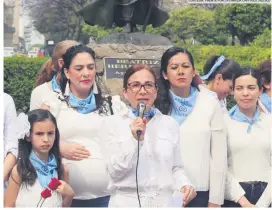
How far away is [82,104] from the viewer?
10.9ft

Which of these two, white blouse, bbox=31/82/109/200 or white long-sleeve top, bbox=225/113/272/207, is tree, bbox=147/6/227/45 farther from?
white blouse, bbox=31/82/109/200

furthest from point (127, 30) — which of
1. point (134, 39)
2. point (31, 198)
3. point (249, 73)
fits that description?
point (31, 198)

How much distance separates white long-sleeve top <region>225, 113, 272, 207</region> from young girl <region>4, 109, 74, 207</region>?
0.96 meters

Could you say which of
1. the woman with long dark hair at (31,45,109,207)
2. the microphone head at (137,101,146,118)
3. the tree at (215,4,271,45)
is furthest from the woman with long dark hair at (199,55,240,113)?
the tree at (215,4,271,45)

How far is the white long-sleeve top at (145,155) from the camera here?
304 centimetres

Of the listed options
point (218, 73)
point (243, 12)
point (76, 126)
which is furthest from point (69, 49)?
point (243, 12)

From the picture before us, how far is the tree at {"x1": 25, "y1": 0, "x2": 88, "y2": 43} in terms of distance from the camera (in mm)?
7114

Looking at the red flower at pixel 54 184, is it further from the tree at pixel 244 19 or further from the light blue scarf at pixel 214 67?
the tree at pixel 244 19

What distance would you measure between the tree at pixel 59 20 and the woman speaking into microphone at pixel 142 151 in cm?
353

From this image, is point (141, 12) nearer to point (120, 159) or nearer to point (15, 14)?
point (15, 14)

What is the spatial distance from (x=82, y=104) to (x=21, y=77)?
132cm

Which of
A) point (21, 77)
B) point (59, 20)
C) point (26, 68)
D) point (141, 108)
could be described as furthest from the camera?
point (59, 20)

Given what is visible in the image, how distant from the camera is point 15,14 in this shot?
14.1 ft

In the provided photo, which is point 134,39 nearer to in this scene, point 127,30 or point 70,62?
point 127,30
